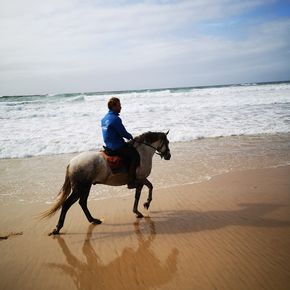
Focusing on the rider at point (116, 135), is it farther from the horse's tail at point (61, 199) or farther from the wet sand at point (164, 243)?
the wet sand at point (164, 243)

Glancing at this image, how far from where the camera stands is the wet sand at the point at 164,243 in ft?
13.2

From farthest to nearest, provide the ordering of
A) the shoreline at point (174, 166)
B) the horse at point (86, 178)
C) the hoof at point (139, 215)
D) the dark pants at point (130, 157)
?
1. the shoreline at point (174, 166)
2. the hoof at point (139, 215)
3. the dark pants at point (130, 157)
4. the horse at point (86, 178)

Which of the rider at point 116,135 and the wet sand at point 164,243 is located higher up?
the rider at point 116,135

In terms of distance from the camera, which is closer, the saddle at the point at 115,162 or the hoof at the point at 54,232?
the hoof at the point at 54,232

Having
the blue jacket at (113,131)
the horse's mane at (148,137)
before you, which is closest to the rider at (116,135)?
the blue jacket at (113,131)

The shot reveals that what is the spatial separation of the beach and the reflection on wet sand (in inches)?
0.6

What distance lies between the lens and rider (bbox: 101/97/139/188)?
233 inches

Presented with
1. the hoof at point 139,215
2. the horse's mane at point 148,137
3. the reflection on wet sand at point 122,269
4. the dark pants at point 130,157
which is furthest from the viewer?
the horse's mane at point 148,137

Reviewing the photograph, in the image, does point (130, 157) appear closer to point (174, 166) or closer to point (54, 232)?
point (54, 232)

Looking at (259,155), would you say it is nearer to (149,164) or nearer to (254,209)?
(254,209)

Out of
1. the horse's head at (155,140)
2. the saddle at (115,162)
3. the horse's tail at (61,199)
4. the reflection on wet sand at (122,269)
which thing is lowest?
the reflection on wet sand at (122,269)

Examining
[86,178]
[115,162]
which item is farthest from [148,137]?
[86,178]

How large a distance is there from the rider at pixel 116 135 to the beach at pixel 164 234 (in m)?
1.29

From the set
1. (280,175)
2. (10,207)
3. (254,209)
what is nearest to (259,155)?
(280,175)
